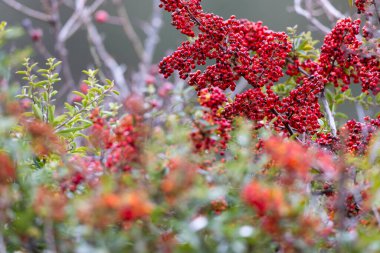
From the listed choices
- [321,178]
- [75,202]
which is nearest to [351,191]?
[321,178]

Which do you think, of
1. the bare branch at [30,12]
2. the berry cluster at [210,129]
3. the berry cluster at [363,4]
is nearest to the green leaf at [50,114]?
the berry cluster at [210,129]

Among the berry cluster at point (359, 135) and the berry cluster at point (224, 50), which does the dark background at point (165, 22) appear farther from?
the berry cluster at point (359, 135)

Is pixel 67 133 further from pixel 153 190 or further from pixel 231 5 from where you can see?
pixel 231 5

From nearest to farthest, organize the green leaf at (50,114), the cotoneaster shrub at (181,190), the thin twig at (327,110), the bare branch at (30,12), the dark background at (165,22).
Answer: the cotoneaster shrub at (181,190) → the green leaf at (50,114) → the thin twig at (327,110) → the bare branch at (30,12) → the dark background at (165,22)

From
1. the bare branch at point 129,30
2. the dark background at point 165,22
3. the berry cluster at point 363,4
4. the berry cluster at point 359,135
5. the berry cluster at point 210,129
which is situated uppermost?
the dark background at point 165,22

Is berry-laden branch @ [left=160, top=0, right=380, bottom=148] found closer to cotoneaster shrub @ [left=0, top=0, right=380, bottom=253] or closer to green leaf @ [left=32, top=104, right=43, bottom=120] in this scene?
cotoneaster shrub @ [left=0, top=0, right=380, bottom=253]

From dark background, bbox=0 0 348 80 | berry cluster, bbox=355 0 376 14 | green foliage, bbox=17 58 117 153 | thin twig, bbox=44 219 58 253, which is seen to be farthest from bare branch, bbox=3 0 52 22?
thin twig, bbox=44 219 58 253

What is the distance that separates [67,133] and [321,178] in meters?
0.84

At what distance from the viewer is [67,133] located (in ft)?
6.26

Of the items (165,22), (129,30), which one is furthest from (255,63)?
(165,22)

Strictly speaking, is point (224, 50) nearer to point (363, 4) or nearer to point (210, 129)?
point (363, 4)

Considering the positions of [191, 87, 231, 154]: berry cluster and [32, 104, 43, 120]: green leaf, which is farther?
[32, 104, 43, 120]: green leaf

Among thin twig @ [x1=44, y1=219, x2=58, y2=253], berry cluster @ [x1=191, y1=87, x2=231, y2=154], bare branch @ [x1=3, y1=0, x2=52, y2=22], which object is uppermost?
bare branch @ [x1=3, y1=0, x2=52, y2=22]

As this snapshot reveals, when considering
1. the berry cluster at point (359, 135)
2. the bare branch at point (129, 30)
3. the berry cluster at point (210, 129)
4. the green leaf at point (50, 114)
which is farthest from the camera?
the bare branch at point (129, 30)
